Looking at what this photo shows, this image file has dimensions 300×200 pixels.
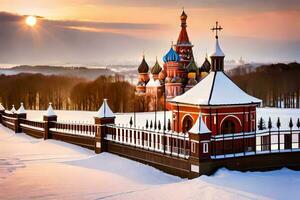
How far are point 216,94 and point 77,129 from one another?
24.2ft

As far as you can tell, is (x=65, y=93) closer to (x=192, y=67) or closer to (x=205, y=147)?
(x=192, y=67)

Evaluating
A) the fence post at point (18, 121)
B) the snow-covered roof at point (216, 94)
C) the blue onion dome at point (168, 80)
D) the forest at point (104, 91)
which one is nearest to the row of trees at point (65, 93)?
the forest at point (104, 91)

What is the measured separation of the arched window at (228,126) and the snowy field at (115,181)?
79.9 inches

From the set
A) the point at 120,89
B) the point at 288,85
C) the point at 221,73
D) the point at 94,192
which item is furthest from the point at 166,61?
the point at 94,192

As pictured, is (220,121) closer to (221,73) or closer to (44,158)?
(221,73)

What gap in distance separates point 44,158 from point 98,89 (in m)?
46.2

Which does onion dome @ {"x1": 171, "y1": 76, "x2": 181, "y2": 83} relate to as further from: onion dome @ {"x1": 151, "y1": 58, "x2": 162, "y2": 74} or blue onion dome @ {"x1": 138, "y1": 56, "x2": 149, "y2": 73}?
blue onion dome @ {"x1": 138, "y1": 56, "x2": 149, "y2": 73}

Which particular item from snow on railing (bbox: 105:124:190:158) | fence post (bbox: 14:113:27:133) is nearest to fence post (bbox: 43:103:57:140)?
fence post (bbox: 14:113:27:133)

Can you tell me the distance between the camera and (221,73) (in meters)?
15.8

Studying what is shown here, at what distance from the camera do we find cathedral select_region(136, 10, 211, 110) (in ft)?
141

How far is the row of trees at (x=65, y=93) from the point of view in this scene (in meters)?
59.2

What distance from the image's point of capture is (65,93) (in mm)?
67250

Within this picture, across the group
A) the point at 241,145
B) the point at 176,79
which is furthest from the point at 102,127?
the point at 176,79

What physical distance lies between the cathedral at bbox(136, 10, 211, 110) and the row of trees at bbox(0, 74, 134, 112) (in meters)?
6.81
